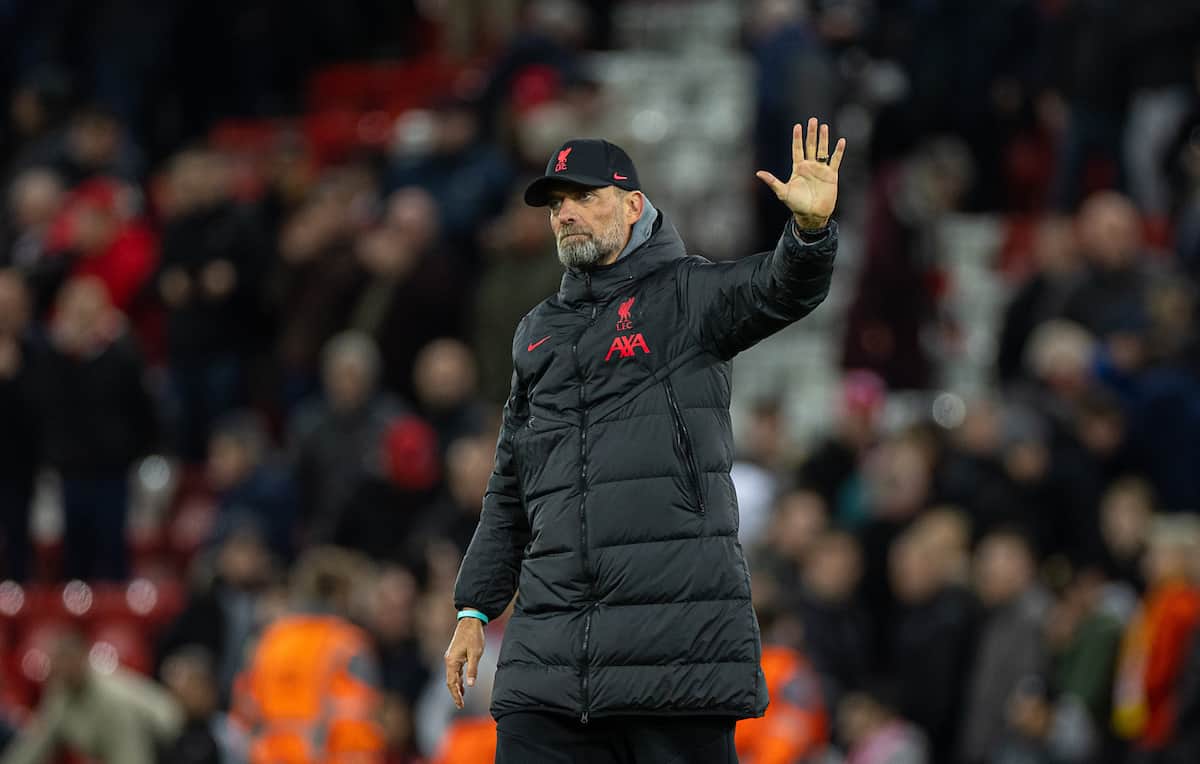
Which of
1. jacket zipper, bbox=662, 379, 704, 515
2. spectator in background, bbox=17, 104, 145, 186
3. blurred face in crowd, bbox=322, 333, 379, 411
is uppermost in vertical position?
jacket zipper, bbox=662, 379, 704, 515

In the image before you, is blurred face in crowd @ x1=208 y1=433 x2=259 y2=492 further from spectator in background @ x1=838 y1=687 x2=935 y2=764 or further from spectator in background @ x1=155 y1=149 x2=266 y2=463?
spectator in background @ x1=838 y1=687 x2=935 y2=764

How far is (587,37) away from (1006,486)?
7242 millimetres

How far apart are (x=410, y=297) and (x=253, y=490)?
1.42 meters

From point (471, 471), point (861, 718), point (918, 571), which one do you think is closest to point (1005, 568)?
point (918, 571)

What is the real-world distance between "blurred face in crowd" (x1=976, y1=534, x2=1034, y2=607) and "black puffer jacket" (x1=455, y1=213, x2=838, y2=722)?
5.55 meters

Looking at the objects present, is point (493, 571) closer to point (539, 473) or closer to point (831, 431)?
point (539, 473)

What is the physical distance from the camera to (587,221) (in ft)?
20.2

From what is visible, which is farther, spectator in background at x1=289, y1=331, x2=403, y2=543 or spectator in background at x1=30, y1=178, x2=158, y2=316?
spectator in background at x1=30, y1=178, x2=158, y2=316

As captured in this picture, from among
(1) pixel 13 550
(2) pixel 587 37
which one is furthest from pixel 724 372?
(2) pixel 587 37

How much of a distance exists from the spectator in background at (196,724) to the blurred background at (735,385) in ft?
0.09

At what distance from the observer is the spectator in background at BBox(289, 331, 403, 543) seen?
45.0 feet

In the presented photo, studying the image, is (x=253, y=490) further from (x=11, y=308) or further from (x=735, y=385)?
(x=735, y=385)

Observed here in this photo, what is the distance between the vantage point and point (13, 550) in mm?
14633

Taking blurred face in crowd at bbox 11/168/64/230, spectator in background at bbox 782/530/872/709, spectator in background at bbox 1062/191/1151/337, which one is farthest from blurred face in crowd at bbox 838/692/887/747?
blurred face in crowd at bbox 11/168/64/230
